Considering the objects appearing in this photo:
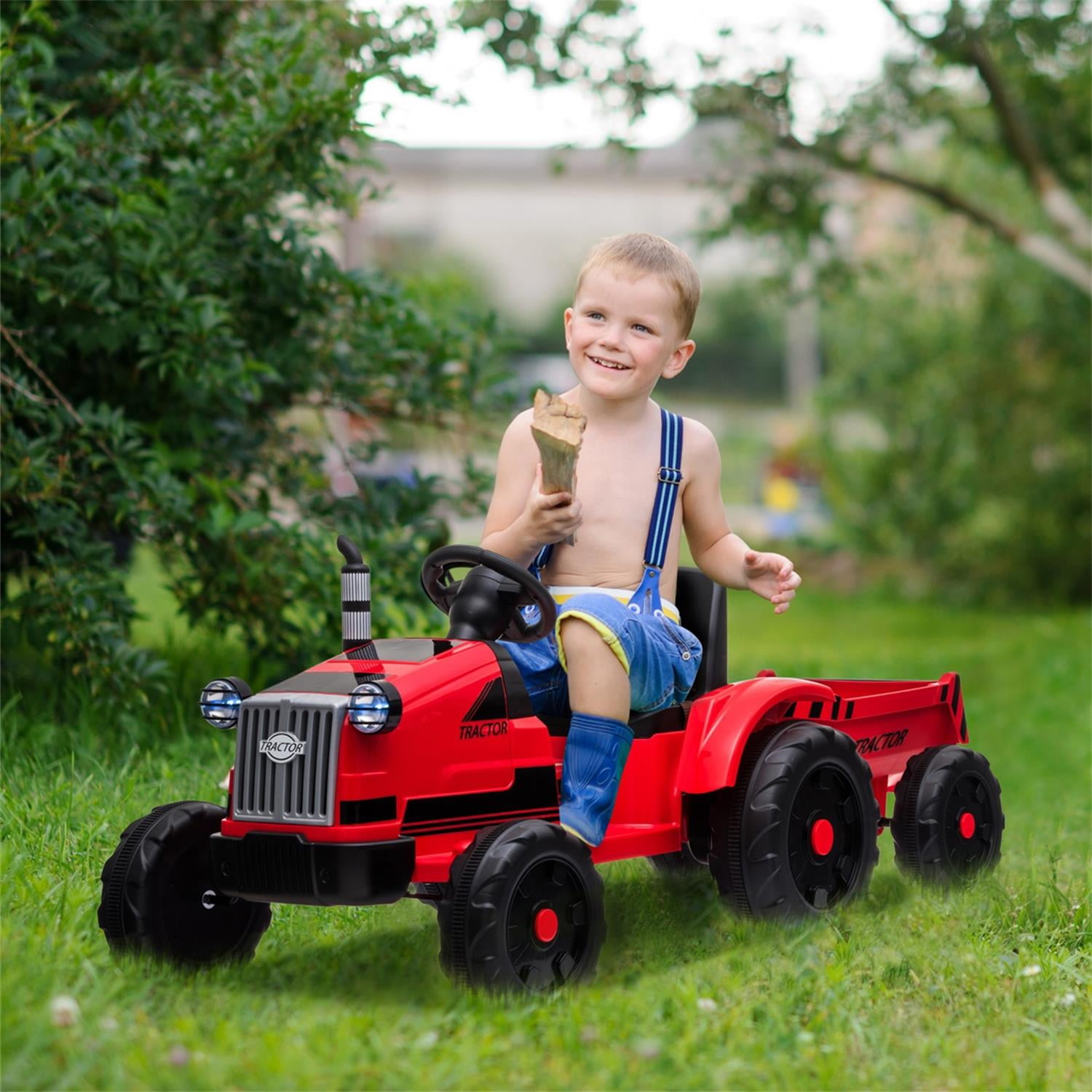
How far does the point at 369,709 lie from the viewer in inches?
127

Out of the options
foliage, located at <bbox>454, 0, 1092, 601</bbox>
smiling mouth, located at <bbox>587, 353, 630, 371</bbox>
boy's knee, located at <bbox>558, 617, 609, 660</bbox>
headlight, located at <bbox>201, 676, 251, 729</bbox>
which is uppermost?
foliage, located at <bbox>454, 0, 1092, 601</bbox>

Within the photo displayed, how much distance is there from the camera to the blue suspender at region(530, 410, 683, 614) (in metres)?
3.88

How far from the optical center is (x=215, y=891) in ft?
11.8

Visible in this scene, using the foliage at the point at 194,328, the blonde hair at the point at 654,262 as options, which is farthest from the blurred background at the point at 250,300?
the blonde hair at the point at 654,262

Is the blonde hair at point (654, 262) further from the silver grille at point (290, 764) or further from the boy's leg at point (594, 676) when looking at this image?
the silver grille at point (290, 764)

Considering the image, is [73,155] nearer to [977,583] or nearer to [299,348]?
[299,348]

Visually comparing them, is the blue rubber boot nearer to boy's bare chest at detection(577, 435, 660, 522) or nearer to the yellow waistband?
the yellow waistband

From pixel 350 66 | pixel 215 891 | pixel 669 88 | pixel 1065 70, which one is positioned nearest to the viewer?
pixel 215 891

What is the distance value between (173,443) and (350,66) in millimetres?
1601

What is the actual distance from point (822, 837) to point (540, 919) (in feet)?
3.29

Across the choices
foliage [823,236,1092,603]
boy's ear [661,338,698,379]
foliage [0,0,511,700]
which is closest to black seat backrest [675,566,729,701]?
boy's ear [661,338,698,379]

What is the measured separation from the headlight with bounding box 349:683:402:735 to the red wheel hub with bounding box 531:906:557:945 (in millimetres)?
541

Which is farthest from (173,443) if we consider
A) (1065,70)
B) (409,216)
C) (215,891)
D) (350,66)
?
(409,216)

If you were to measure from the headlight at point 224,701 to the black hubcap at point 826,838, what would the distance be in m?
1.41
